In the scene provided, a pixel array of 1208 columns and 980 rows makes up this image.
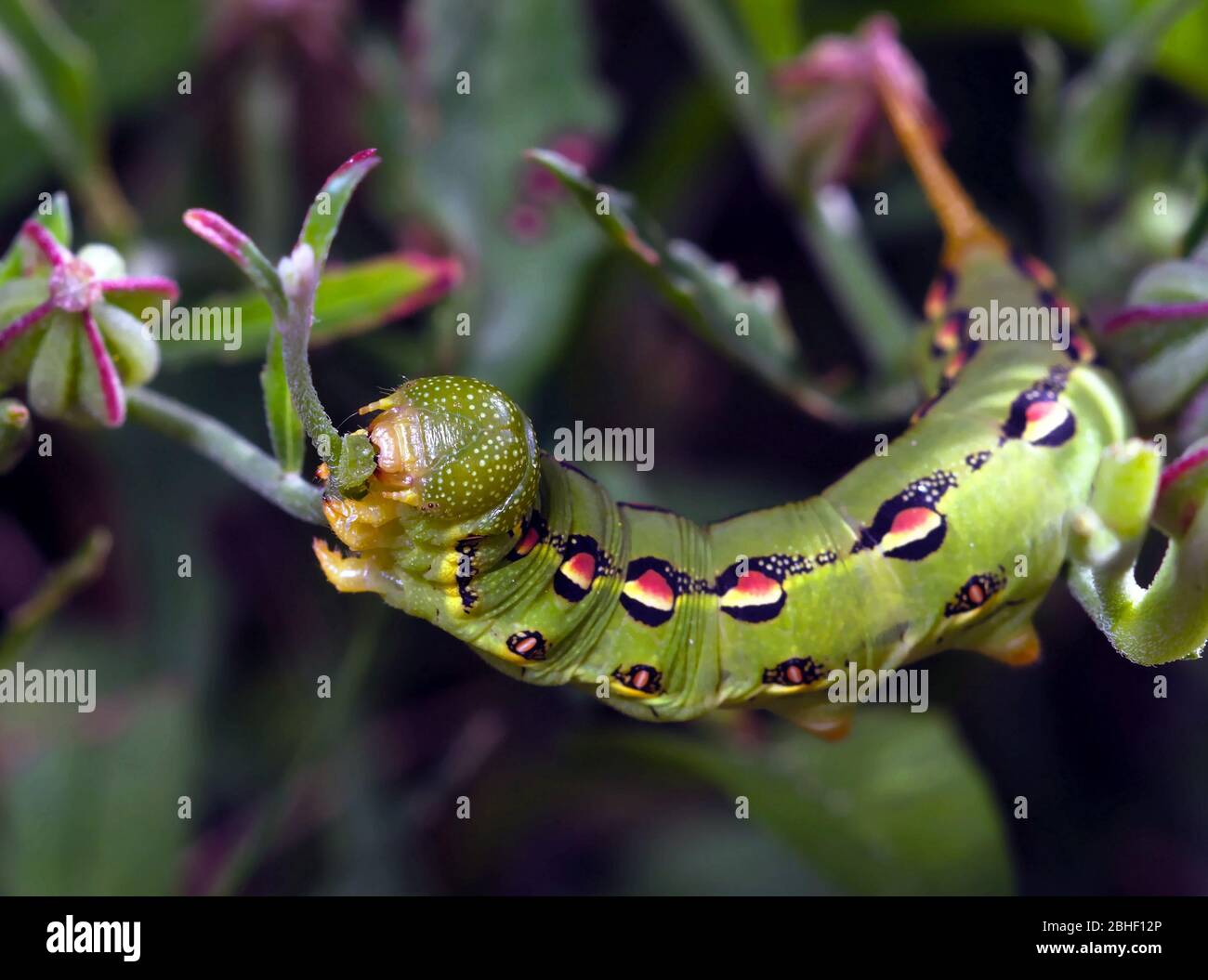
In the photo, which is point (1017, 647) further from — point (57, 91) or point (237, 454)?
point (57, 91)

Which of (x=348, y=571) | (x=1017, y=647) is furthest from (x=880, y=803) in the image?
(x=348, y=571)

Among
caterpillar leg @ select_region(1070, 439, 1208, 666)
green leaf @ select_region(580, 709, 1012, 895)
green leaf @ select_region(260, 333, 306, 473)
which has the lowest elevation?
green leaf @ select_region(580, 709, 1012, 895)

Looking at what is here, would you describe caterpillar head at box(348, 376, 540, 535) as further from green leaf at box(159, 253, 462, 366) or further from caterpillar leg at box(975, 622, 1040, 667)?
caterpillar leg at box(975, 622, 1040, 667)

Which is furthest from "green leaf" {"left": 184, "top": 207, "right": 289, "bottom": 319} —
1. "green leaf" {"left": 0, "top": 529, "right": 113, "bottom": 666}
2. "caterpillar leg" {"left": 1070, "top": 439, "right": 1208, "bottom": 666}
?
"caterpillar leg" {"left": 1070, "top": 439, "right": 1208, "bottom": 666}

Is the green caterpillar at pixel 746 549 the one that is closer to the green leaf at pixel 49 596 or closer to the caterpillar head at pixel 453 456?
the caterpillar head at pixel 453 456

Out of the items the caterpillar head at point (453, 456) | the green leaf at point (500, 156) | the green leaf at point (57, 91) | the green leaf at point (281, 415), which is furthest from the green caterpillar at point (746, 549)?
the green leaf at point (57, 91)

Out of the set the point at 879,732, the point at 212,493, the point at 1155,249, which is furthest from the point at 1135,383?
the point at 212,493

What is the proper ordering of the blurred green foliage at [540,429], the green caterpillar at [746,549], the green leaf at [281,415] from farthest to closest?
the blurred green foliage at [540,429] < the green leaf at [281,415] < the green caterpillar at [746,549]
